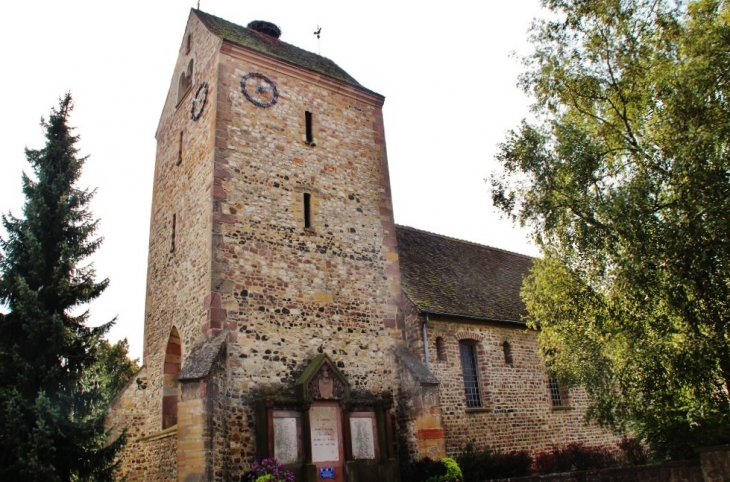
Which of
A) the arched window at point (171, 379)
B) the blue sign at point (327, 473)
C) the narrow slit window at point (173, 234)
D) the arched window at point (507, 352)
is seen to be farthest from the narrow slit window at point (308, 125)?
the arched window at point (507, 352)

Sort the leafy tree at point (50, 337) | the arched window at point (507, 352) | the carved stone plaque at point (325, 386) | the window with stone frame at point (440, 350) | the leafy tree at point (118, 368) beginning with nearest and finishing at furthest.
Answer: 1. the leafy tree at point (50, 337)
2. the carved stone plaque at point (325, 386)
3. the window with stone frame at point (440, 350)
4. the arched window at point (507, 352)
5. the leafy tree at point (118, 368)

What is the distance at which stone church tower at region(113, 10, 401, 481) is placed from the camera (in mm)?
13367

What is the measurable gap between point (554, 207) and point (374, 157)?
6456 millimetres

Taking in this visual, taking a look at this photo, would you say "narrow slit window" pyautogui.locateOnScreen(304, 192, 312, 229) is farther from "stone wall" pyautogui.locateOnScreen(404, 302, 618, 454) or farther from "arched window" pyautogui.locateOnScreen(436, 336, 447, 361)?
"arched window" pyautogui.locateOnScreen(436, 336, 447, 361)

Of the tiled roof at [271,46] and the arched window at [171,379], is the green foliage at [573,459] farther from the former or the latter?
the tiled roof at [271,46]

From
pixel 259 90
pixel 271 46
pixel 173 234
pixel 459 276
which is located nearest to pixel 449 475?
pixel 459 276

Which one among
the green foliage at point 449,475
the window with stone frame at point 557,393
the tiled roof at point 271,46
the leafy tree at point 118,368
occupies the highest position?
the tiled roof at point 271,46

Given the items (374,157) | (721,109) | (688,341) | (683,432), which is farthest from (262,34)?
(683,432)

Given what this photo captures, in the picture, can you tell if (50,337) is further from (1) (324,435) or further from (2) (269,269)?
(1) (324,435)

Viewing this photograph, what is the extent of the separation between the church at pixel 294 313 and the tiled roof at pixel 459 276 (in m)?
0.18

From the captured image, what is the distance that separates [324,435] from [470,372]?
7.06 metres

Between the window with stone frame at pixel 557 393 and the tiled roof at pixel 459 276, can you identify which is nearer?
the tiled roof at pixel 459 276

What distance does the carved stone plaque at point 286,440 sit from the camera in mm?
13086

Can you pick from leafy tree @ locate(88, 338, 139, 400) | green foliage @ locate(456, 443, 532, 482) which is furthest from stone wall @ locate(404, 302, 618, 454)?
leafy tree @ locate(88, 338, 139, 400)
